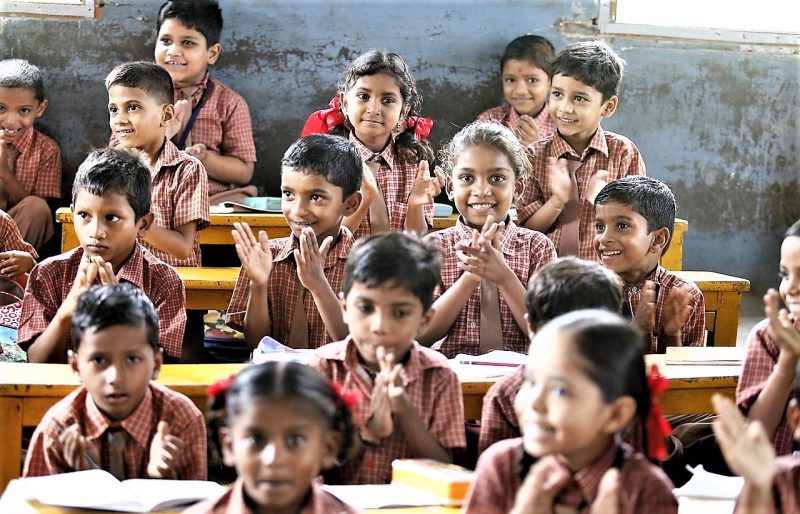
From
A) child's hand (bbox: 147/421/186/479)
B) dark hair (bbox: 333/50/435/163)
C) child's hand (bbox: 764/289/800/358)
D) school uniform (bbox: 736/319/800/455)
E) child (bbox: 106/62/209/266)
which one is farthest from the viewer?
dark hair (bbox: 333/50/435/163)

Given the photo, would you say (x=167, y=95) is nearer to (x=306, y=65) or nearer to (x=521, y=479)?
(x=306, y=65)

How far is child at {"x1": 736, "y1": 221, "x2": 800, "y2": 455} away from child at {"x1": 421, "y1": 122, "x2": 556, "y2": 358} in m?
0.74

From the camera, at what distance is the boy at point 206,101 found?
527 cm

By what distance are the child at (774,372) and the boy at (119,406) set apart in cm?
123

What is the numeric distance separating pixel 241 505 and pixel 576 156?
2.93 meters

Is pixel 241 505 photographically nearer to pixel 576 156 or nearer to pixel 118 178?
pixel 118 178

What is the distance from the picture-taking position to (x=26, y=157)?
538 cm

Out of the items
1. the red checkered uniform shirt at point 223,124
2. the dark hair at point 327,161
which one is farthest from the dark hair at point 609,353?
the red checkered uniform shirt at point 223,124

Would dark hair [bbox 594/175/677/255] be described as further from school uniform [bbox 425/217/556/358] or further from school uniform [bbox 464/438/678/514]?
school uniform [bbox 464/438/678/514]

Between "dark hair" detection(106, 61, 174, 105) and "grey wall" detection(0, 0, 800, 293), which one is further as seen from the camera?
"grey wall" detection(0, 0, 800, 293)

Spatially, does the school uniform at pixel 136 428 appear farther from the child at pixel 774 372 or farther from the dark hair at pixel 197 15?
the dark hair at pixel 197 15

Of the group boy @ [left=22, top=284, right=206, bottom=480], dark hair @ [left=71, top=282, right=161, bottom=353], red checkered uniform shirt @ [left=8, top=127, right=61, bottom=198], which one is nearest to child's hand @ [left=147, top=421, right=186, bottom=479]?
boy @ [left=22, top=284, right=206, bottom=480]

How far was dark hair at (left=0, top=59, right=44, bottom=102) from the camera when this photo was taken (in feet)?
17.2

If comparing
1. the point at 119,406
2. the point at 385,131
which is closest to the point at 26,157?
the point at 385,131
